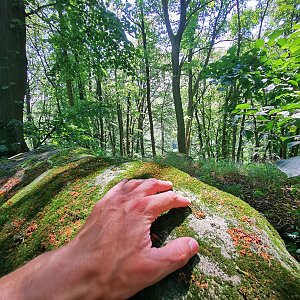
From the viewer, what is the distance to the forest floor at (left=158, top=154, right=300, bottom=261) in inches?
105

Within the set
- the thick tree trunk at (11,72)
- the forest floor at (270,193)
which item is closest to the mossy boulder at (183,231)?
the forest floor at (270,193)

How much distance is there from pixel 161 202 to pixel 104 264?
401 millimetres

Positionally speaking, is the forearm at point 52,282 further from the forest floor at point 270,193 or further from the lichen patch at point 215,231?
the forest floor at point 270,193

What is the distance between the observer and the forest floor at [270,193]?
2674 mm

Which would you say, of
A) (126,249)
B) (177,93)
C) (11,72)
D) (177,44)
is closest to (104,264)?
(126,249)

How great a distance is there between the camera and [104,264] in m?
0.85

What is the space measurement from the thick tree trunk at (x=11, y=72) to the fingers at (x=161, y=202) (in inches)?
142

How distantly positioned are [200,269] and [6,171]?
107 inches

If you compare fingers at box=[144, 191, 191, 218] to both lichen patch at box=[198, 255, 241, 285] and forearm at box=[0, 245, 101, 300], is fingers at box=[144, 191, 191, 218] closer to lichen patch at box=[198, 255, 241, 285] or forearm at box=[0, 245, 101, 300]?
lichen patch at box=[198, 255, 241, 285]

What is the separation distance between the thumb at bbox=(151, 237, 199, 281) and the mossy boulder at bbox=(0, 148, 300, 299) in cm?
7

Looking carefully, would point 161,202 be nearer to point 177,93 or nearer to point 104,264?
point 104,264

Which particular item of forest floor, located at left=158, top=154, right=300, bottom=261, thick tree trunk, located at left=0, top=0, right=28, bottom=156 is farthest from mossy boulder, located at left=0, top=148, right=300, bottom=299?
thick tree trunk, located at left=0, top=0, right=28, bottom=156

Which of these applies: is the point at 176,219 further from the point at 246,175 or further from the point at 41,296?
the point at 246,175

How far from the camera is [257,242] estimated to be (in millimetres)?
1181
